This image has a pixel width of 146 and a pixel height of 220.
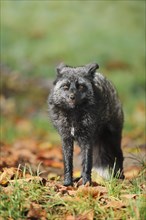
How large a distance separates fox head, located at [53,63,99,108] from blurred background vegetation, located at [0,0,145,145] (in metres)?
7.75

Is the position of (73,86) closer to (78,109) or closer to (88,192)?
(78,109)

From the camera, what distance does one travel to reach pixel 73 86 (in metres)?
7.49

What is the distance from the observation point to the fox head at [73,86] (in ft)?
24.6

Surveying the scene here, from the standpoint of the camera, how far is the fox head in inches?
295

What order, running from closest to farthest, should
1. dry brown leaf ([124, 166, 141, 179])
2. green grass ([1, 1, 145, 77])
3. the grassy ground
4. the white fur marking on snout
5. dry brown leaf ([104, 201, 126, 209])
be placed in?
dry brown leaf ([104, 201, 126, 209]) → the white fur marking on snout → dry brown leaf ([124, 166, 141, 179]) → the grassy ground → green grass ([1, 1, 145, 77])

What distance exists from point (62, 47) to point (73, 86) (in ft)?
39.6

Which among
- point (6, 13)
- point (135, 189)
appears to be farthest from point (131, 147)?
point (6, 13)

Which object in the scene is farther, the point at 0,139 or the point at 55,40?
the point at 55,40

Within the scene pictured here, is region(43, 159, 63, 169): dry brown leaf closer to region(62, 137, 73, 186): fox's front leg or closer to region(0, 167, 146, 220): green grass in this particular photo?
region(62, 137, 73, 186): fox's front leg

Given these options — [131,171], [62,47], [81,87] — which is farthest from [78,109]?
[62,47]

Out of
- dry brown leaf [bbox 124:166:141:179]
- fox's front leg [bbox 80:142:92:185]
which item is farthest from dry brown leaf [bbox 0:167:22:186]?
dry brown leaf [bbox 124:166:141:179]

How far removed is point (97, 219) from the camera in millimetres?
6262

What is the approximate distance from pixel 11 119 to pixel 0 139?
109 inches

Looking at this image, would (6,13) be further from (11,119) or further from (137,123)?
(137,123)
